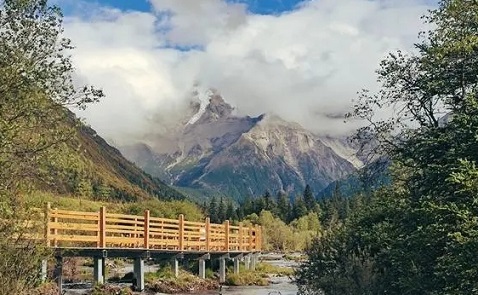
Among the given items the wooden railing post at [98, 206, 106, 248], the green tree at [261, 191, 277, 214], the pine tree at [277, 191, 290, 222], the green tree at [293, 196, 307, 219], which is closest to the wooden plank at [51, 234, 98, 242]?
the wooden railing post at [98, 206, 106, 248]

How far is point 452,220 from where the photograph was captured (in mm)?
18016

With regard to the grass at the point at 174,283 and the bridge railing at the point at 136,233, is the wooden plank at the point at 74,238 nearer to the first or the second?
the bridge railing at the point at 136,233

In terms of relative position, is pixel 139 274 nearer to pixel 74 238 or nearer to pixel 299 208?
pixel 74 238

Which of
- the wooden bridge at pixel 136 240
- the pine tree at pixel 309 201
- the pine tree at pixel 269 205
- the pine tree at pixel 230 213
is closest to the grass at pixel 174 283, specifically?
the wooden bridge at pixel 136 240

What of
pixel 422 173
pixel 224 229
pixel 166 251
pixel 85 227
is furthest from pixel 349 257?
pixel 224 229

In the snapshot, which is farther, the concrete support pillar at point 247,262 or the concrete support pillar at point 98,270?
the concrete support pillar at point 247,262

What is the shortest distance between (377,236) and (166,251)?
1866 centimetres

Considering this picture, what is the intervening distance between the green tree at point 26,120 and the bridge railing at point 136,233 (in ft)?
7.96

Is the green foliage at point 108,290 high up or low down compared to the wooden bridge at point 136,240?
down

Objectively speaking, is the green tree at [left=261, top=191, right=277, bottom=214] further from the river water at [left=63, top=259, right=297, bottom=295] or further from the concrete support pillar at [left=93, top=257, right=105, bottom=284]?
the concrete support pillar at [left=93, top=257, right=105, bottom=284]

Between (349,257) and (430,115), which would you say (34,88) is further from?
(430,115)

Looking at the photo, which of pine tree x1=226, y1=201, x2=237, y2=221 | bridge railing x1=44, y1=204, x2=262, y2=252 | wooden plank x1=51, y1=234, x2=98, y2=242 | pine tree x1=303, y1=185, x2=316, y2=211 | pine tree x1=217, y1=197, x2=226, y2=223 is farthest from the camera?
pine tree x1=303, y1=185, x2=316, y2=211

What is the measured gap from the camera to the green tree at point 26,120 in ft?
53.7

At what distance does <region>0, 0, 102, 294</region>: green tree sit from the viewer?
16359 mm
